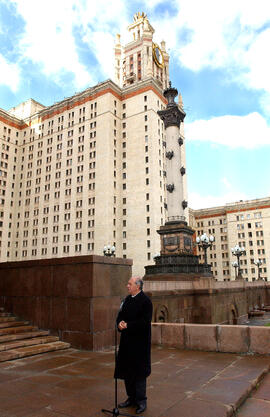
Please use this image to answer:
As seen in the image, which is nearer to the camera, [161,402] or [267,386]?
[161,402]

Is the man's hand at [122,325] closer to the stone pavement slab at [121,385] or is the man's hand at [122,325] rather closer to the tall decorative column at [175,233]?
the stone pavement slab at [121,385]

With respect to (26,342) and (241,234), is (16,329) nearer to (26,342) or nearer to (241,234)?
(26,342)

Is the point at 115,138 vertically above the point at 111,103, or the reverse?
the point at 111,103

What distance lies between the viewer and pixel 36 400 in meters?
4.70

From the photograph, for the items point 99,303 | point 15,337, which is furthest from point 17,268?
point 99,303

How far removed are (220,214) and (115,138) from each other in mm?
47202

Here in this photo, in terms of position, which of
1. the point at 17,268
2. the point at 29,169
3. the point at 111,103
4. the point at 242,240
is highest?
the point at 111,103

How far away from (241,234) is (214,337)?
86.6 meters

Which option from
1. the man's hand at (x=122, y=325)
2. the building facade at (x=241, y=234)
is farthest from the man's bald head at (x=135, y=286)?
the building facade at (x=241, y=234)

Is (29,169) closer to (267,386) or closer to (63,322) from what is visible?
(63,322)

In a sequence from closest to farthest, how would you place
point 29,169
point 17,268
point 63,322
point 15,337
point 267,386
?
1. point 267,386
2. point 15,337
3. point 63,322
4. point 17,268
5. point 29,169

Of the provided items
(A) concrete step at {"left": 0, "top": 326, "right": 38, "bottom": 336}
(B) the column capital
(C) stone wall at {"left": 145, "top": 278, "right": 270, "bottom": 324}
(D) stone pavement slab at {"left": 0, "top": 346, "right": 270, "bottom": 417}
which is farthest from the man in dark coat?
(B) the column capital

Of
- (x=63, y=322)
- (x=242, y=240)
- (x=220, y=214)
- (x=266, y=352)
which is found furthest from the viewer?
(x=220, y=214)

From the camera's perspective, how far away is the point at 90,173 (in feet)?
210
